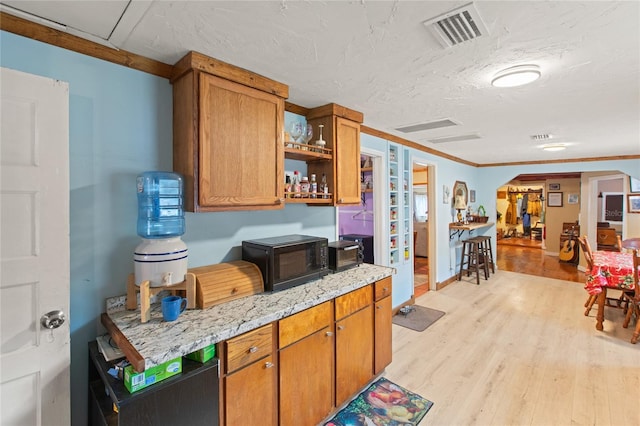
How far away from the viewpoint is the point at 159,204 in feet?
5.47

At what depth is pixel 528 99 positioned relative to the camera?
2.46 metres

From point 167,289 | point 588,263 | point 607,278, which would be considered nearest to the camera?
point 167,289

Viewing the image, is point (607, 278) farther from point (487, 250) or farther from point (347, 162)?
point (347, 162)

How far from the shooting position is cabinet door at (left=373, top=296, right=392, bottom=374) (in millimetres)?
2453

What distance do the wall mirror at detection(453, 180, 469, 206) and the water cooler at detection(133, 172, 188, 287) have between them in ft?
16.7

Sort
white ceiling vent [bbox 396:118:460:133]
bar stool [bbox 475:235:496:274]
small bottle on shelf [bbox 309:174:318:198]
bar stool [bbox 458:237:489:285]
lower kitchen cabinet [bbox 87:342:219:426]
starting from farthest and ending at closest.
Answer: bar stool [bbox 475:235:496:274], bar stool [bbox 458:237:489:285], white ceiling vent [bbox 396:118:460:133], small bottle on shelf [bbox 309:174:318:198], lower kitchen cabinet [bbox 87:342:219:426]

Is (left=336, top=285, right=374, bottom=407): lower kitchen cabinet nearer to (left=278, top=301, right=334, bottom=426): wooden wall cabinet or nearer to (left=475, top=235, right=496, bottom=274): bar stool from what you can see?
(left=278, top=301, right=334, bottom=426): wooden wall cabinet

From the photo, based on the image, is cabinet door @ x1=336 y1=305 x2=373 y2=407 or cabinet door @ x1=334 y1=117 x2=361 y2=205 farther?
cabinet door @ x1=334 y1=117 x2=361 y2=205

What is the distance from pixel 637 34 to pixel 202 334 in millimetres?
2536

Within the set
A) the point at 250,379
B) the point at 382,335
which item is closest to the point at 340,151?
the point at 382,335

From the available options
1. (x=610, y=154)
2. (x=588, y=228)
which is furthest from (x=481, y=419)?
(x=588, y=228)

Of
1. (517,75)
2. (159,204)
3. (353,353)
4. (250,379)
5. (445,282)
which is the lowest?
(445,282)

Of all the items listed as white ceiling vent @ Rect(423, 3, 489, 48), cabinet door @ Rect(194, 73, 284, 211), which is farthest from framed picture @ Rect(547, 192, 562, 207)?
cabinet door @ Rect(194, 73, 284, 211)

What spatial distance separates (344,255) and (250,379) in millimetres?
1222
